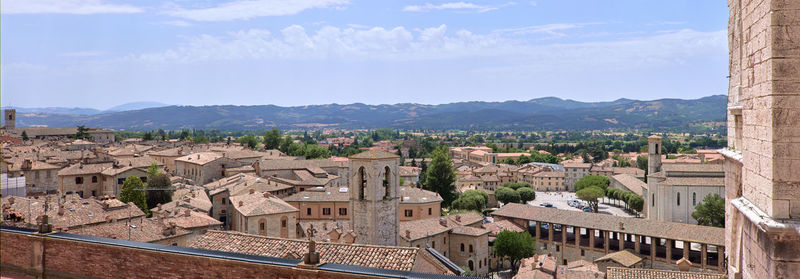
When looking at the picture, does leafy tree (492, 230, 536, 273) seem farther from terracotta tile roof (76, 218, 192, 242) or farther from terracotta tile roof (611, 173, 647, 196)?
terracotta tile roof (611, 173, 647, 196)

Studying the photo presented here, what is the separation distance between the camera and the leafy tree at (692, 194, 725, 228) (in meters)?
43.2

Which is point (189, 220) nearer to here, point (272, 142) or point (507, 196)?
point (507, 196)

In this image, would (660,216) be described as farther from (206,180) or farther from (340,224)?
(206,180)

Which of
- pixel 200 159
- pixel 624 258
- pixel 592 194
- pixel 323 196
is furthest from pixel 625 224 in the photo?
pixel 200 159

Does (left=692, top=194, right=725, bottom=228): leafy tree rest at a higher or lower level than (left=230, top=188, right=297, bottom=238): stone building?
lower

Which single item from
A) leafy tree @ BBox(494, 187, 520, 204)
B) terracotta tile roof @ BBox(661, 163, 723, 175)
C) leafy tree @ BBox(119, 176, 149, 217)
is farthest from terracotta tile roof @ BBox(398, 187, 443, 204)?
leafy tree @ BBox(494, 187, 520, 204)

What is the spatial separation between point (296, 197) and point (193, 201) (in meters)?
6.50

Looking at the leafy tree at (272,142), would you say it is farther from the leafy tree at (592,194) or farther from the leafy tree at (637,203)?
the leafy tree at (637,203)

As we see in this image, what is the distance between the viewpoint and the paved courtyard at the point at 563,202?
64.4m

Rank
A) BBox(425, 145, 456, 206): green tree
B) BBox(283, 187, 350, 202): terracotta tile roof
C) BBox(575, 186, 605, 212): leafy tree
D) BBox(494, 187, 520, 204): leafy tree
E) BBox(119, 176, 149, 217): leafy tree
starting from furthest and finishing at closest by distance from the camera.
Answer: BBox(494, 187, 520, 204): leafy tree < BBox(575, 186, 605, 212): leafy tree < BBox(425, 145, 456, 206): green tree < BBox(283, 187, 350, 202): terracotta tile roof < BBox(119, 176, 149, 217): leafy tree

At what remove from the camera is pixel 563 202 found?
74.6 meters

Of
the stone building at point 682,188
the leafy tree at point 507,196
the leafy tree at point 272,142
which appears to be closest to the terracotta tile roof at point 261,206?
the stone building at point 682,188

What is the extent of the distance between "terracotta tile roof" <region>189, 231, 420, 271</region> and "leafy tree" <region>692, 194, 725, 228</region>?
39371 mm

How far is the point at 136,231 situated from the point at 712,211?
1647 inches
